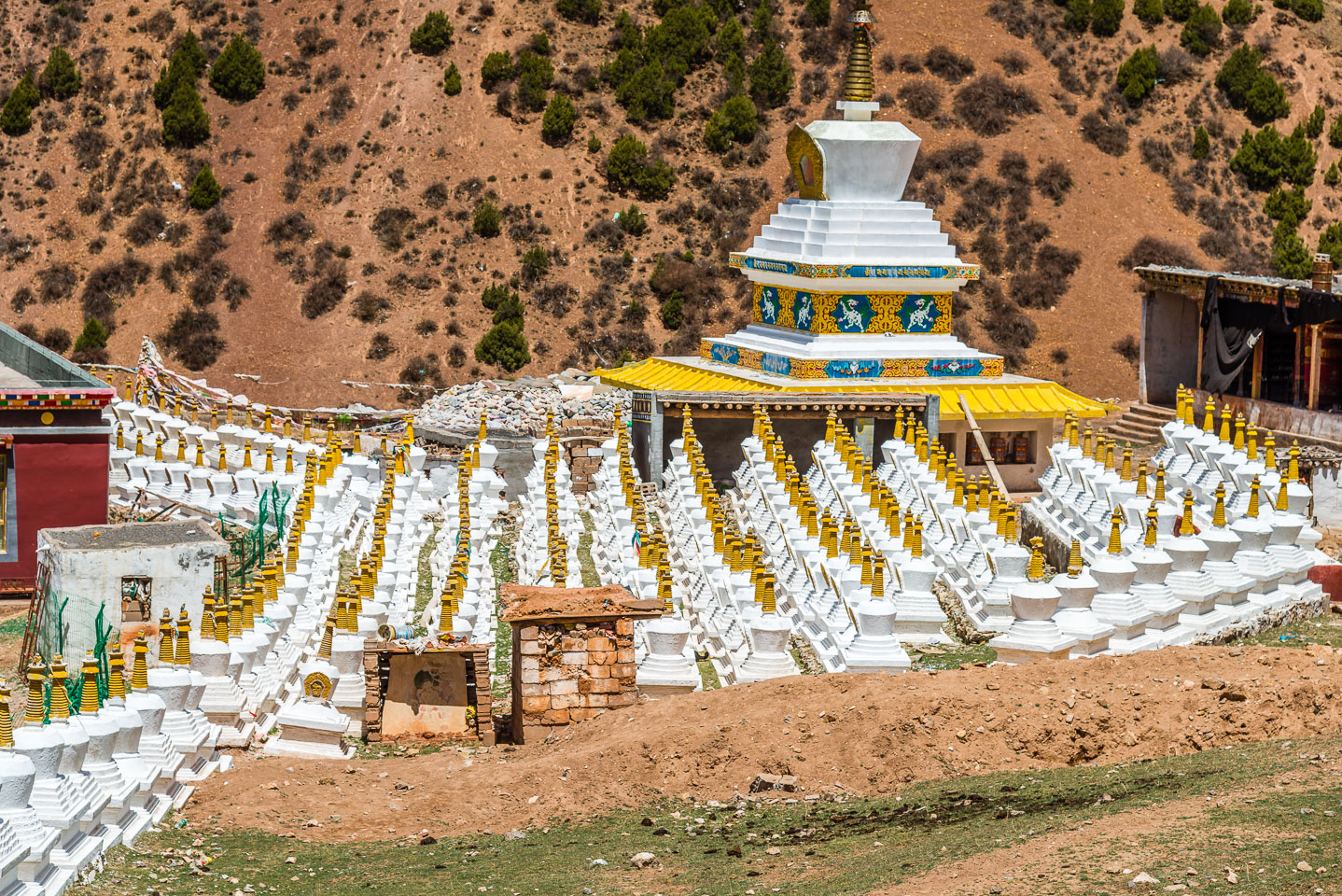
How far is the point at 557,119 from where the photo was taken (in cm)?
5722

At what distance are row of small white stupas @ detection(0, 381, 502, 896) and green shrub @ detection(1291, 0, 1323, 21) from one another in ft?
164

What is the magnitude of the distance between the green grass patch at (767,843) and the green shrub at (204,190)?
46.2 m

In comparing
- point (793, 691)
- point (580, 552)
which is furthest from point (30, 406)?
point (793, 691)

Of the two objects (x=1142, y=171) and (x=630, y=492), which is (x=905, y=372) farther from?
(x=1142, y=171)

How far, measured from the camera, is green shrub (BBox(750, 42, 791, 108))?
199ft

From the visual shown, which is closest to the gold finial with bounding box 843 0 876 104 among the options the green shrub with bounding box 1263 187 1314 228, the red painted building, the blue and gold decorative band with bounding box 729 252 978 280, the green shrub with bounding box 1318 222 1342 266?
the blue and gold decorative band with bounding box 729 252 978 280

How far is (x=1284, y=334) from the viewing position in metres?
34.4

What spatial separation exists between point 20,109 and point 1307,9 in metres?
41.6

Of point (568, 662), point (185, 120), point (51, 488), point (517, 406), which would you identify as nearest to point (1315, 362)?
point (517, 406)

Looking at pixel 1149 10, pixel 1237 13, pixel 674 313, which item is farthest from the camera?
pixel 1237 13

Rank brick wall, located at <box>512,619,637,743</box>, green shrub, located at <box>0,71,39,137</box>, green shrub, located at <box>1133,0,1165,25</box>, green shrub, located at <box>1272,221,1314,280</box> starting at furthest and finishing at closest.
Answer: green shrub, located at <box>1133,0,1165,25</box>
green shrub, located at <box>0,71,39,137</box>
green shrub, located at <box>1272,221,1314,280</box>
brick wall, located at <box>512,619,637,743</box>

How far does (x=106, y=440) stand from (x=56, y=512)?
105cm

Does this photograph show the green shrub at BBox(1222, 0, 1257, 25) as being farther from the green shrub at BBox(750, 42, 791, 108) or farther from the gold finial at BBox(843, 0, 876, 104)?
the gold finial at BBox(843, 0, 876, 104)

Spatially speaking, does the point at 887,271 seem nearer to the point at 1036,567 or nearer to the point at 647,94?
the point at 1036,567
